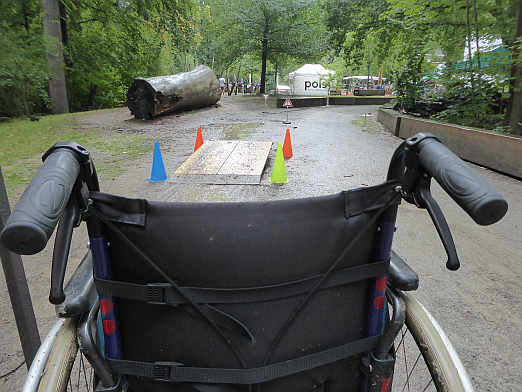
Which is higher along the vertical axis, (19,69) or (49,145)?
(19,69)

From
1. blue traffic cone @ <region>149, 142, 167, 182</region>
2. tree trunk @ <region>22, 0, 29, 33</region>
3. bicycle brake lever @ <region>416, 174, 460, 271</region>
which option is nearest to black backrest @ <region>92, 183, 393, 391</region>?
bicycle brake lever @ <region>416, 174, 460, 271</region>

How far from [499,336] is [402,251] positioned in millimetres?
1299

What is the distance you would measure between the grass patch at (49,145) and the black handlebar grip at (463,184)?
5.83 metres

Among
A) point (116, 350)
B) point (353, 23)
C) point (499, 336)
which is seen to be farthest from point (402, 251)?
point (353, 23)

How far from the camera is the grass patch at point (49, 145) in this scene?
663 centimetres

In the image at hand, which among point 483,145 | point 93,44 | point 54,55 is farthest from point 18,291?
point 93,44

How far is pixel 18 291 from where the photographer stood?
1701mm

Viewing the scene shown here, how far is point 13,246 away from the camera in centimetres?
80

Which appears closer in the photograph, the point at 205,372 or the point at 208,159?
the point at 205,372

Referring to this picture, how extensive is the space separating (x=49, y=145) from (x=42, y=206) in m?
9.48

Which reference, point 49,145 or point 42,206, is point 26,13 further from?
point 42,206

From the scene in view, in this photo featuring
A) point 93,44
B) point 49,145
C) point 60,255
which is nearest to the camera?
point 60,255

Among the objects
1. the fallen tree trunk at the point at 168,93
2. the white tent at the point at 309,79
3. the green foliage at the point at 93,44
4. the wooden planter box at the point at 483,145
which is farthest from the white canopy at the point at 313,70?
the wooden planter box at the point at 483,145

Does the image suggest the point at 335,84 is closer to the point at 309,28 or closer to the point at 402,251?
the point at 309,28
